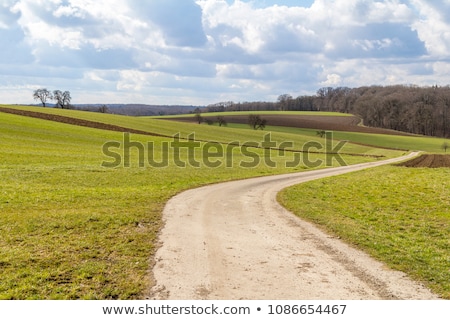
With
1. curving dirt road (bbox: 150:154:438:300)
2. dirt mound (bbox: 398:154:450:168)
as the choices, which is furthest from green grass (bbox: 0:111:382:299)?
dirt mound (bbox: 398:154:450:168)

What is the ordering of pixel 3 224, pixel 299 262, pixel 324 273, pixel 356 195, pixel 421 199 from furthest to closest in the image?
pixel 356 195, pixel 421 199, pixel 3 224, pixel 299 262, pixel 324 273

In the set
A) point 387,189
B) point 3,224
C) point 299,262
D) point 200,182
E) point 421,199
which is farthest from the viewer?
point 200,182

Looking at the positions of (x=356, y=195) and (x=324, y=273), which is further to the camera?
(x=356, y=195)

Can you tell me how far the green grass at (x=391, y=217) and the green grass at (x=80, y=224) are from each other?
7094 mm

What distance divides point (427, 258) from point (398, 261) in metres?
1.09

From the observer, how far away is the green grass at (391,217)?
11180 millimetres

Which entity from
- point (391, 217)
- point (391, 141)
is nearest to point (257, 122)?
point (391, 141)

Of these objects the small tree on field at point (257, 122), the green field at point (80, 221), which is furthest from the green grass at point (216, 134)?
the green field at point (80, 221)

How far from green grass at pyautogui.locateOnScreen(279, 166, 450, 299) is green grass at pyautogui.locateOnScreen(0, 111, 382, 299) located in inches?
279

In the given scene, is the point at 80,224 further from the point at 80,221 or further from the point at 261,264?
the point at 261,264

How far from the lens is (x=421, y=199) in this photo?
72.6 feet
